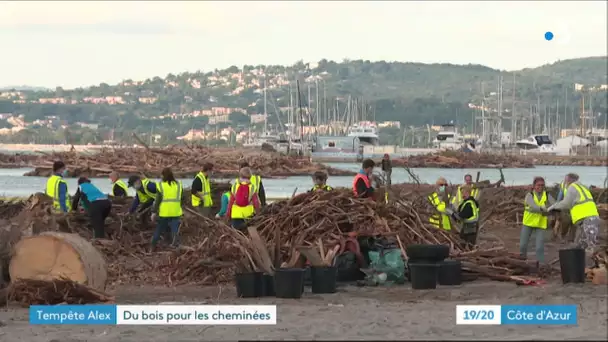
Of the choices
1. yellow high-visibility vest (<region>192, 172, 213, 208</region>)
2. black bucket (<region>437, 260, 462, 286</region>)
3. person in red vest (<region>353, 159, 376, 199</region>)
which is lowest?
black bucket (<region>437, 260, 462, 286</region>)

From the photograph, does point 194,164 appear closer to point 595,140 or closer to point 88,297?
point 88,297

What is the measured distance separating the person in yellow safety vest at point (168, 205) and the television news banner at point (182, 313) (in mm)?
5938

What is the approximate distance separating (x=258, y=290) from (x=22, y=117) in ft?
583

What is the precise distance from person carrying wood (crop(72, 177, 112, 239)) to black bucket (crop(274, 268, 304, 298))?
6.27 meters

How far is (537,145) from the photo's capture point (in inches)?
5999

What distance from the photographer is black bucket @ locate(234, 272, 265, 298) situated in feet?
50.6

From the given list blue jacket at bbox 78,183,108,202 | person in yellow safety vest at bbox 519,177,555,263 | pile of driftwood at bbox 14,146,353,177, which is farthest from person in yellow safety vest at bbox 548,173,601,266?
pile of driftwood at bbox 14,146,353,177

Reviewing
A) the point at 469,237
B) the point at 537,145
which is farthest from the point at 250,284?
the point at 537,145

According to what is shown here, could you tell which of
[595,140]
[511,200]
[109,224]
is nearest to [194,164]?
[511,200]

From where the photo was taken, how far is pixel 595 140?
6043 inches

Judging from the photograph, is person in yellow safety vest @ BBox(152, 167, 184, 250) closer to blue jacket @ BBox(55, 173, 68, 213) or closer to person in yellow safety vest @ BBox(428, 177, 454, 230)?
blue jacket @ BBox(55, 173, 68, 213)

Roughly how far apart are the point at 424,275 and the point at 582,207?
11.2 feet

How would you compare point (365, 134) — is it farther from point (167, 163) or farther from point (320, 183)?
point (320, 183)

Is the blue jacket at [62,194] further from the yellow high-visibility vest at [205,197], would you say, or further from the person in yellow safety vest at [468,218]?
the person in yellow safety vest at [468,218]
